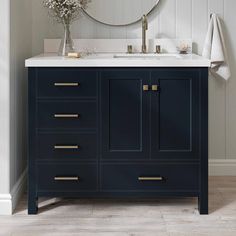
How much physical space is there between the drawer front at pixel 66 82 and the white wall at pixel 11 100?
0.62 feet

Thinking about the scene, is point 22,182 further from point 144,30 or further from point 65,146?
point 144,30

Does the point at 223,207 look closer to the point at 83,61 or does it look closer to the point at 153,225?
the point at 153,225

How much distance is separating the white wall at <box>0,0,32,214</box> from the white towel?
1.24 m

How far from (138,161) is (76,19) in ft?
3.99

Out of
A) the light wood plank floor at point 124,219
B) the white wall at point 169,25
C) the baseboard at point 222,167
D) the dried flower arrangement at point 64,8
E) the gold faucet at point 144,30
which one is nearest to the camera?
the light wood plank floor at point 124,219

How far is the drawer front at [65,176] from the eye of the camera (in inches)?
122

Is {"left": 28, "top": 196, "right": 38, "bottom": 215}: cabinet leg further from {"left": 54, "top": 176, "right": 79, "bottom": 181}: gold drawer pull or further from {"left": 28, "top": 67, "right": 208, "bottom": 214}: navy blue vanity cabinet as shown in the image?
{"left": 54, "top": 176, "right": 79, "bottom": 181}: gold drawer pull

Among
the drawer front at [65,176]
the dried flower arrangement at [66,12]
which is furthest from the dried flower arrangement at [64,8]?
the drawer front at [65,176]

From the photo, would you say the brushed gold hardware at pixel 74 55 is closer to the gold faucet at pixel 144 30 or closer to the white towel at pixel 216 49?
the gold faucet at pixel 144 30

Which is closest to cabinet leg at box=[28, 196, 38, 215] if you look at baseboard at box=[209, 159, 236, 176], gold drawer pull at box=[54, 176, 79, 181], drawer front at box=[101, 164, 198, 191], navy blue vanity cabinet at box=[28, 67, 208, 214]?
navy blue vanity cabinet at box=[28, 67, 208, 214]

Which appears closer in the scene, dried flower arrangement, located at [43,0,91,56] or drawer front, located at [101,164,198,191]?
drawer front, located at [101,164,198,191]

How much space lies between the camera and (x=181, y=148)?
10.2 feet

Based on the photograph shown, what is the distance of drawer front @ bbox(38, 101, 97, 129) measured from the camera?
10.1 feet

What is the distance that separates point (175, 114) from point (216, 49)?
0.86 m
